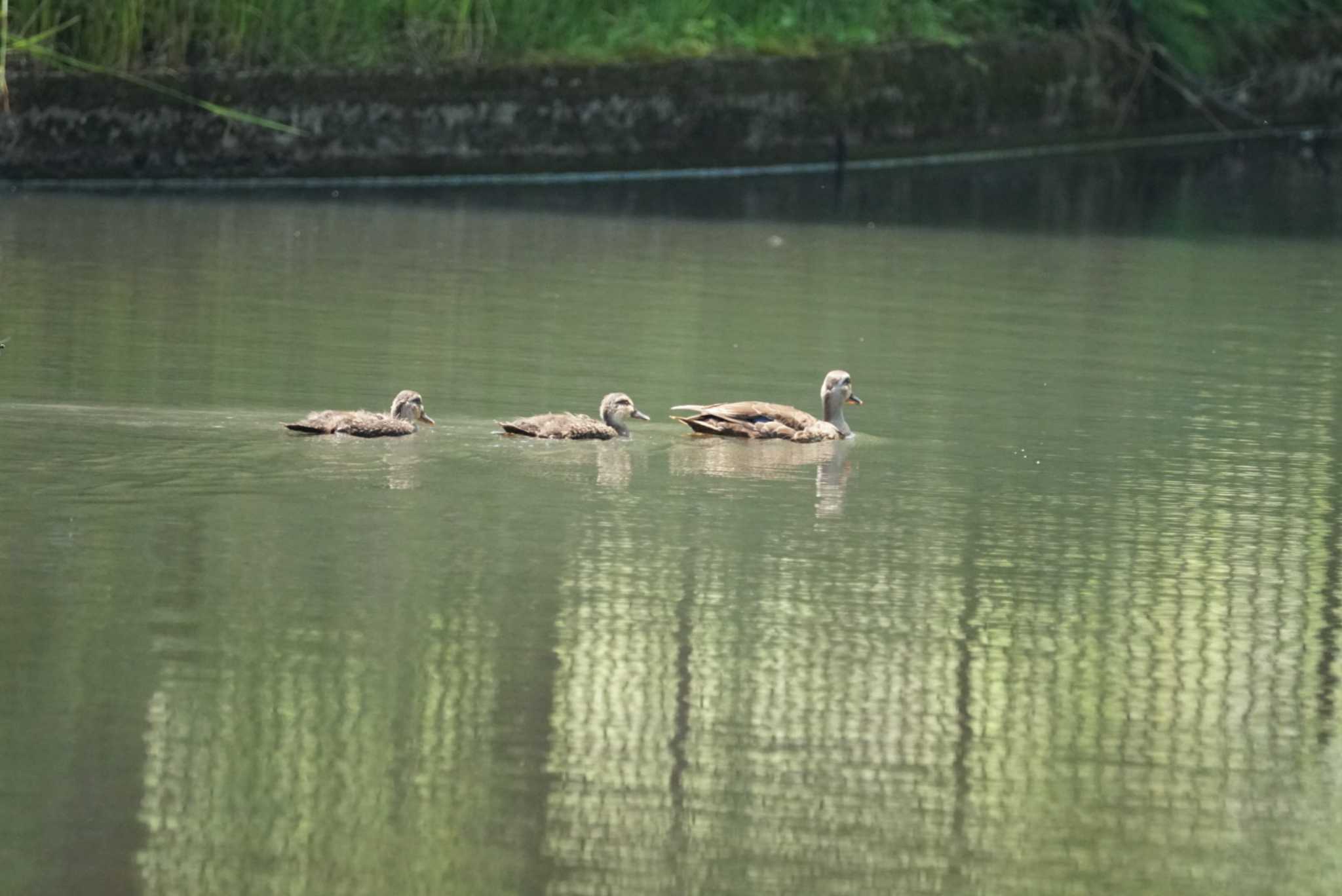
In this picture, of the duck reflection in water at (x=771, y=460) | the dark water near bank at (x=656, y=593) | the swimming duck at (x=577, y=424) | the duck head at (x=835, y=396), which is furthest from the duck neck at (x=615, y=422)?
the duck head at (x=835, y=396)

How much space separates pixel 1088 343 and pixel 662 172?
11.0m

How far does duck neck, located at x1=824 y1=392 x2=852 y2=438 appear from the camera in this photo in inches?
492

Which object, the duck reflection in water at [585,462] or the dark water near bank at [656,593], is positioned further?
the duck reflection in water at [585,462]

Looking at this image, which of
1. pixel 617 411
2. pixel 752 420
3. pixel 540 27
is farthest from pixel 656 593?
pixel 540 27

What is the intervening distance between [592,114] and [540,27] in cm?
119

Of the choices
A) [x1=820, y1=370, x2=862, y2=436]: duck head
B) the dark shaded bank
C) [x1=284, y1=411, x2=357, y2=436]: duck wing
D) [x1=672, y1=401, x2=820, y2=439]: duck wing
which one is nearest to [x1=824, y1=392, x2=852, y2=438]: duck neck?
[x1=820, y1=370, x2=862, y2=436]: duck head

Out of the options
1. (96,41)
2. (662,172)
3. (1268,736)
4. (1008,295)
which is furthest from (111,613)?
(662,172)

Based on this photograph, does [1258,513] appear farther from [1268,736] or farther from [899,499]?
[1268,736]

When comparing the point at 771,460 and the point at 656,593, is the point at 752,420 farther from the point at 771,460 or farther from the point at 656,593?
the point at 656,593

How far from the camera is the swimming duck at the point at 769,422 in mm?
12234

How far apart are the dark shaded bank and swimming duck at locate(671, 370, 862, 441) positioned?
12.1 meters

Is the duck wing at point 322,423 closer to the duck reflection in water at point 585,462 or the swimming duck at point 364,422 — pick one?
the swimming duck at point 364,422

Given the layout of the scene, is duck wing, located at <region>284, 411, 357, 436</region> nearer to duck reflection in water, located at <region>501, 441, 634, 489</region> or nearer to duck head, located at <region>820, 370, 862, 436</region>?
duck reflection in water, located at <region>501, 441, 634, 489</region>

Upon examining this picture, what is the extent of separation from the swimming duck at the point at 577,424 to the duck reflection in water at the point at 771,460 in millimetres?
306
